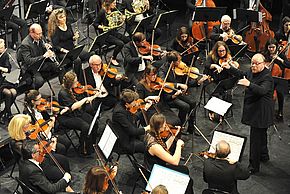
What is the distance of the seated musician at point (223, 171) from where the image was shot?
6266 millimetres

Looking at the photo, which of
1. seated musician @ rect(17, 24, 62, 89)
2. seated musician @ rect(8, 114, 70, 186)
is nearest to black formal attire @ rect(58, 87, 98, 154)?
seated musician @ rect(17, 24, 62, 89)

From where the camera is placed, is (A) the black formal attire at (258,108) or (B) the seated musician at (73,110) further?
(B) the seated musician at (73,110)

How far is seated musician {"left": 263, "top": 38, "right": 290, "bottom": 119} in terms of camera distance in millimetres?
9383

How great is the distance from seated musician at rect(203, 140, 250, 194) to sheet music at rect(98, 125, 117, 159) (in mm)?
1158

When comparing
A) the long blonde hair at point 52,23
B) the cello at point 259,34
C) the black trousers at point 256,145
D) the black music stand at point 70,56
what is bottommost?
the black trousers at point 256,145

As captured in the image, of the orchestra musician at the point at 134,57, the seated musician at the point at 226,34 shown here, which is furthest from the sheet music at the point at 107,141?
the seated musician at the point at 226,34

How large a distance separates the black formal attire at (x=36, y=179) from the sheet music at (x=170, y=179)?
3.58 ft

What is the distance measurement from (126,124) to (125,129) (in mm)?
90

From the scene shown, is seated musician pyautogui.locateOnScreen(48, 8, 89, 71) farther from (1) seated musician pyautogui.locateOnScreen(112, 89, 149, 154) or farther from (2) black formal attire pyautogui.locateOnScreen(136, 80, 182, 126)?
(1) seated musician pyautogui.locateOnScreen(112, 89, 149, 154)

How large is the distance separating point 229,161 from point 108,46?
584cm

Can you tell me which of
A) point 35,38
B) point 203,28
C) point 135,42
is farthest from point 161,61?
point 35,38

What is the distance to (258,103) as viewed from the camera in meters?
7.71

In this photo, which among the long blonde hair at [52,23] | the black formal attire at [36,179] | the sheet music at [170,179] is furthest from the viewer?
the long blonde hair at [52,23]

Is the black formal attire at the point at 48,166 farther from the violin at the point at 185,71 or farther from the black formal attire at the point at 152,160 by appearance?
the violin at the point at 185,71
